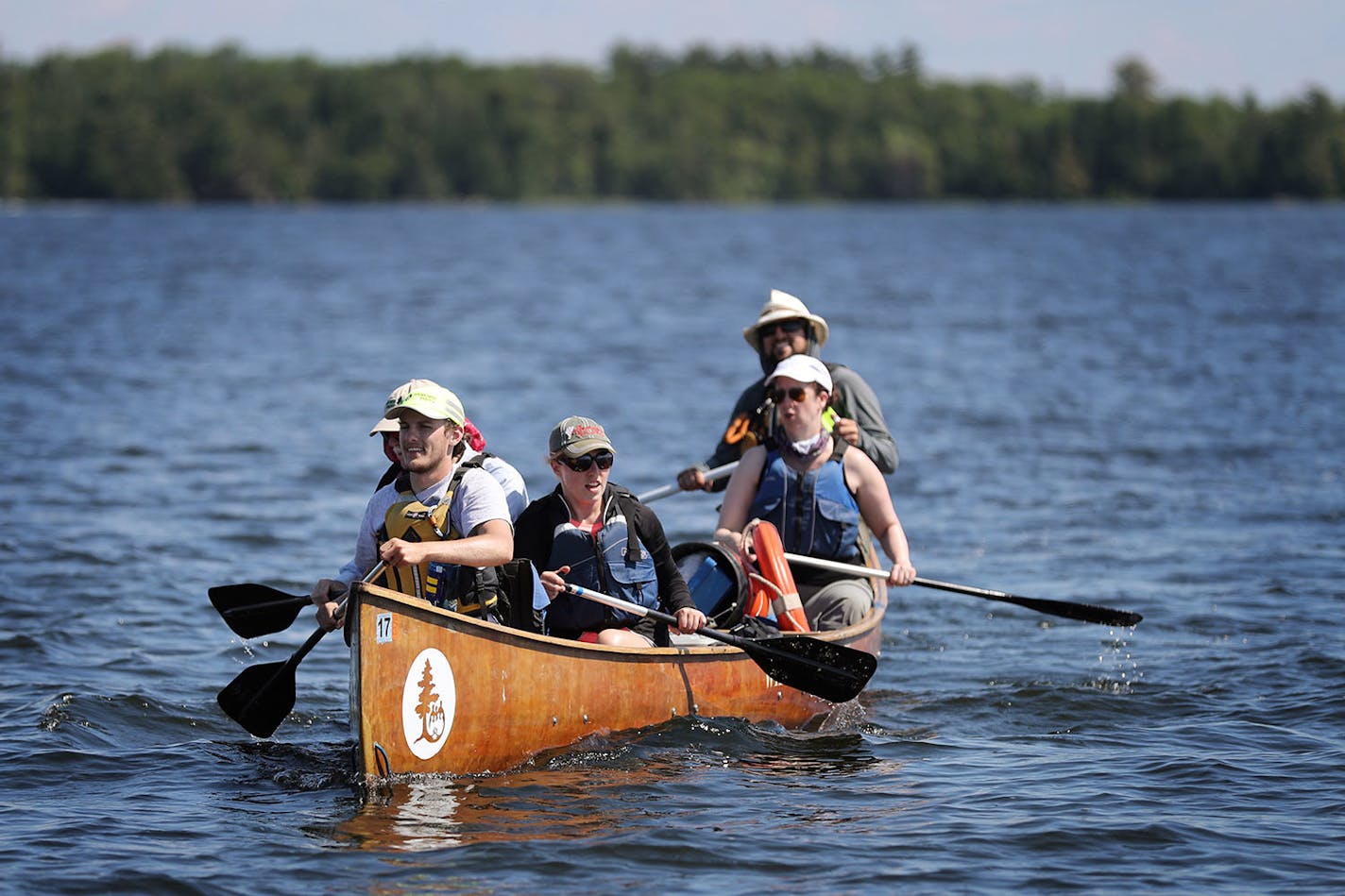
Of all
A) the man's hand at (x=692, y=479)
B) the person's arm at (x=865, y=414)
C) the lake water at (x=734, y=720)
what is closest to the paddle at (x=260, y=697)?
the lake water at (x=734, y=720)

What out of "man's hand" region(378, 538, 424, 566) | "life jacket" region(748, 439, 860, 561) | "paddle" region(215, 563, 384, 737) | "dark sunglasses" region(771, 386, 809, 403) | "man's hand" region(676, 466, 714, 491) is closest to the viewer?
"man's hand" region(378, 538, 424, 566)

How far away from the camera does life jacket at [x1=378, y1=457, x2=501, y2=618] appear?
24.8 feet

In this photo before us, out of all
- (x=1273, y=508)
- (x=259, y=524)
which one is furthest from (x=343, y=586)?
(x=1273, y=508)

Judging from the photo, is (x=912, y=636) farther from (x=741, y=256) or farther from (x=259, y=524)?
(x=741, y=256)

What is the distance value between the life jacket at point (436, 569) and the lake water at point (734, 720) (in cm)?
78

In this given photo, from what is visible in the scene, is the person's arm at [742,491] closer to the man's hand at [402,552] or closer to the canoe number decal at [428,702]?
the canoe number decal at [428,702]

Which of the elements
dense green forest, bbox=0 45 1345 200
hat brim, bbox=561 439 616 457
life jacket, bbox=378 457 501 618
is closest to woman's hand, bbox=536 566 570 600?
life jacket, bbox=378 457 501 618

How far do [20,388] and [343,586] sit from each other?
1820 centimetres

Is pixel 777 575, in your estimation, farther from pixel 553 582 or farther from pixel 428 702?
pixel 428 702

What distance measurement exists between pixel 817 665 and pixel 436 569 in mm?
1955

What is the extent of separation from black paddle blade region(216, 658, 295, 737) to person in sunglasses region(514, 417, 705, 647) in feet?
4.24

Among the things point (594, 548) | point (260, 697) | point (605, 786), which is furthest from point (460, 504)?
point (260, 697)

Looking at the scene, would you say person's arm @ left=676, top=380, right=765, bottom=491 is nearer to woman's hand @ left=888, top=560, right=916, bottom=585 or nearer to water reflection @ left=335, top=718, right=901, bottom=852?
woman's hand @ left=888, top=560, right=916, bottom=585

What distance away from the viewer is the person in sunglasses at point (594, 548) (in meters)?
7.93
